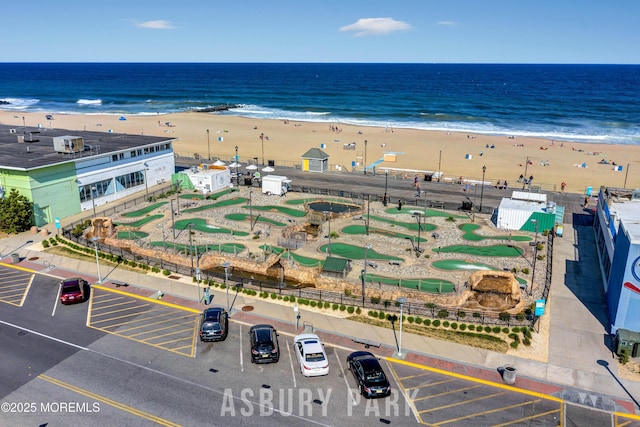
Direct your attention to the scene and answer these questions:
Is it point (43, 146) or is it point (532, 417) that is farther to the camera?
point (43, 146)

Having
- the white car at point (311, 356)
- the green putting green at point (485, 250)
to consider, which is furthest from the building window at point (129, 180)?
→ the white car at point (311, 356)

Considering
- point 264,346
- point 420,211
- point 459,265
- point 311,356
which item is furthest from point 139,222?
point 459,265

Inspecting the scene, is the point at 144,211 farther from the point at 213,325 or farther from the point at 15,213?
the point at 213,325

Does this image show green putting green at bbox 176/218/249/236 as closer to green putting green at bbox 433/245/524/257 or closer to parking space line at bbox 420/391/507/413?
green putting green at bbox 433/245/524/257

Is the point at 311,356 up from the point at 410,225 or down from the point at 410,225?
down

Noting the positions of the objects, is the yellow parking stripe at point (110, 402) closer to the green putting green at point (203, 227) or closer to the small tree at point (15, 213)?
the green putting green at point (203, 227)

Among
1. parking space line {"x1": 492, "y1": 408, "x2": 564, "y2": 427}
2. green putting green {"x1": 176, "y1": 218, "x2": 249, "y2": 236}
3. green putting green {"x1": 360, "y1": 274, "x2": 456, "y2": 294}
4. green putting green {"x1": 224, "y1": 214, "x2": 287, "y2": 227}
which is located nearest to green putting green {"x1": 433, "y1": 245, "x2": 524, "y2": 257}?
green putting green {"x1": 360, "y1": 274, "x2": 456, "y2": 294}

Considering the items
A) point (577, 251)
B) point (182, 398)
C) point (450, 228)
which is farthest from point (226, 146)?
point (182, 398)
